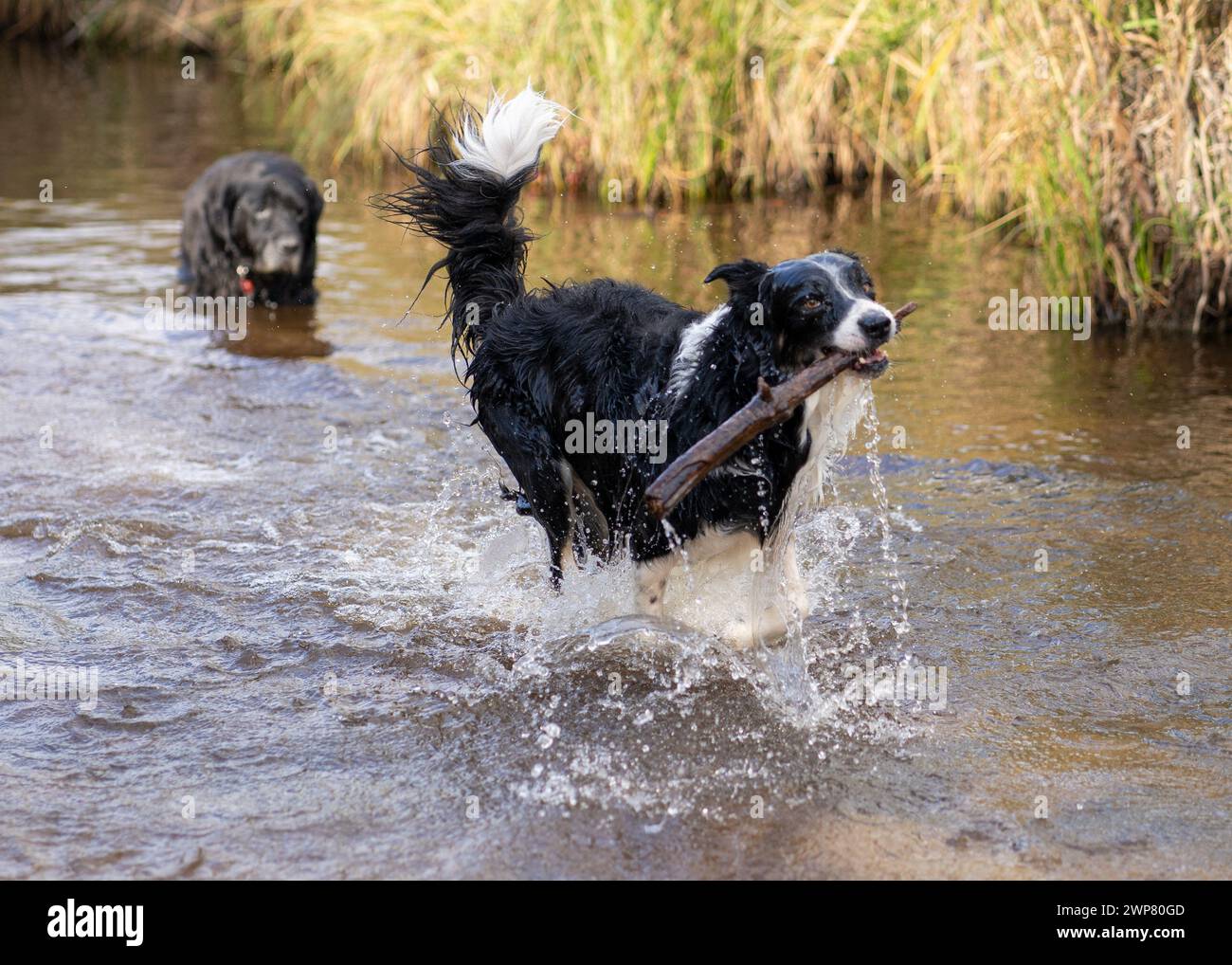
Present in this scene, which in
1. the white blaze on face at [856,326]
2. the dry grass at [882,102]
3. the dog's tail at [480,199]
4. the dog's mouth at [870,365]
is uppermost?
the dry grass at [882,102]

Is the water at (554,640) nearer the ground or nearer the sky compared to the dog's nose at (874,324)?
nearer the ground

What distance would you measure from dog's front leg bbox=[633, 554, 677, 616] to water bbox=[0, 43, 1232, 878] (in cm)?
10

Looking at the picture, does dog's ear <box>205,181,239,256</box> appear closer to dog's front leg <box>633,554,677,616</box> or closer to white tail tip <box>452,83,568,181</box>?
white tail tip <box>452,83,568,181</box>

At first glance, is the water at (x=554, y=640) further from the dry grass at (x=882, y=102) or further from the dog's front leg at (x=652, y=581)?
the dry grass at (x=882, y=102)

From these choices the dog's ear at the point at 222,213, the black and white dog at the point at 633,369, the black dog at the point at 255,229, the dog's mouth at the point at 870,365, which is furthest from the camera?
the dog's ear at the point at 222,213

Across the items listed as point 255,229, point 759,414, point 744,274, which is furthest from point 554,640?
point 255,229

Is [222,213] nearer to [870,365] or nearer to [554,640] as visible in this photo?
[554,640]

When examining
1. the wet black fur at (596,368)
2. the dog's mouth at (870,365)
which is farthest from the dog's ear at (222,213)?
the dog's mouth at (870,365)

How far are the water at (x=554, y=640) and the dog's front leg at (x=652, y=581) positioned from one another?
0.33 feet

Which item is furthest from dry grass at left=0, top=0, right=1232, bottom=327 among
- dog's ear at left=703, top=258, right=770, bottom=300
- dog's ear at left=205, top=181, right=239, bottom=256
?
dog's ear at left=703, top=258, right=770, bottom=300

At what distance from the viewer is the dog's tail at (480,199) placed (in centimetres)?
483

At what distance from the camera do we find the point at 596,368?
4.55 metres

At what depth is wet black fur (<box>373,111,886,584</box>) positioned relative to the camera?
4.12m

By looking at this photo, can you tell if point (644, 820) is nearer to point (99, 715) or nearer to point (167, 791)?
point (167, 791)
